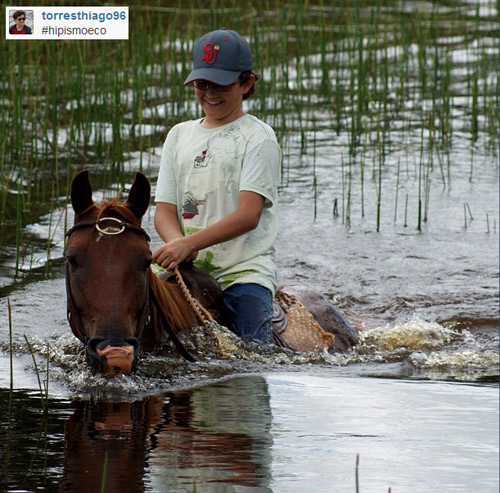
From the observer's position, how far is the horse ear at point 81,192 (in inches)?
197

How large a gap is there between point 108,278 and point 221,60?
1520 millimetres

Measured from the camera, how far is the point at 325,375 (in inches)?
237

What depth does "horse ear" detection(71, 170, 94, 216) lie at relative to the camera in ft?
16.4

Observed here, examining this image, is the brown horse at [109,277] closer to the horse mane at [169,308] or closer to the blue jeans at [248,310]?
the horse mane at [169,308]

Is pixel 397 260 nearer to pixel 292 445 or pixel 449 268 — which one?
pixel 449 268

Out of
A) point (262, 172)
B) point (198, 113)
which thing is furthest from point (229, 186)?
point (198, 113)

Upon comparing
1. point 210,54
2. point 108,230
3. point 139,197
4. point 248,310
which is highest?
point 210,54

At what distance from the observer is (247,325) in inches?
227

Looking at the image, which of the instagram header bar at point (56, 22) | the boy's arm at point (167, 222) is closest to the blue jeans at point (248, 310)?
the boy's arm at point (167, 222)

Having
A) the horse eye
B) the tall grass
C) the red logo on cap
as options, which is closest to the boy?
Result: the red logo on cap

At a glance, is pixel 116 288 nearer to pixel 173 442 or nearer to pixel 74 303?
pixel 74 303

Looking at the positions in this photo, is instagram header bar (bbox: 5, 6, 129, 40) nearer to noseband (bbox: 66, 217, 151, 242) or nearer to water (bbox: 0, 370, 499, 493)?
noseband (bbox: 66, 217, 151, 242)

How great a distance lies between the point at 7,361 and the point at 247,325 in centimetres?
139

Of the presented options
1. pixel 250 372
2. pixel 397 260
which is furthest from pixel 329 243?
pixel 250 372
